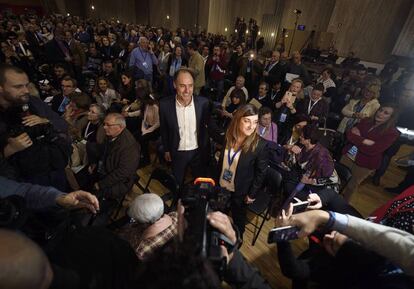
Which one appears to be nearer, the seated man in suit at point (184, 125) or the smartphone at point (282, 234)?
the smartphone at point (282, 234)

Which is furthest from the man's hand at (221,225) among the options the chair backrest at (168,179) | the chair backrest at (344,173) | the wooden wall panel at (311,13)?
the wooden wall panel at (311,13)

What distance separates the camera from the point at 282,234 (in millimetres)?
1124

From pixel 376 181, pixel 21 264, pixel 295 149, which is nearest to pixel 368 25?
pixel 376 181

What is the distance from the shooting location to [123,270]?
92 centimetres

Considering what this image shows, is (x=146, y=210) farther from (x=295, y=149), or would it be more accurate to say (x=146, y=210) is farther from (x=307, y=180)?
(x=295, y=149)

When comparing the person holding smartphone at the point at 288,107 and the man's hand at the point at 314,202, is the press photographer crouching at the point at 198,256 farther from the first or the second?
the person holding smartphone at the point at 288,107

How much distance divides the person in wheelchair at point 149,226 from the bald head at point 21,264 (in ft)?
2.42

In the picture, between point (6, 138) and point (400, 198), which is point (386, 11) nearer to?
point (400, 198)

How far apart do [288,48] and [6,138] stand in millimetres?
14277

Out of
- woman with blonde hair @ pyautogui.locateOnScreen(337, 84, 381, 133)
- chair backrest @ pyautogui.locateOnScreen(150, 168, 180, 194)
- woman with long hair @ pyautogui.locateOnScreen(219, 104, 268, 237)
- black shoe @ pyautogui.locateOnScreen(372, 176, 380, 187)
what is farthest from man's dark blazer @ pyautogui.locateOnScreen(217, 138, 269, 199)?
black shoe @ pyautogui.locateOnScreen(372, 176, 380, 187)

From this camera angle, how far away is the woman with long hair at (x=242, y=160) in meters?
2.03

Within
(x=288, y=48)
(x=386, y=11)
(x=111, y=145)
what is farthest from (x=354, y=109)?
(x=288, y=48)

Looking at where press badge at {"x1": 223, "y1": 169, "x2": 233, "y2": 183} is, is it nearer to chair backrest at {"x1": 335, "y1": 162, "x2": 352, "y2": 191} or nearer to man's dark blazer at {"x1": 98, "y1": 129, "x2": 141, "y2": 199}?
man's dark blazer at {"x1": 98, "y1": 129, "x2": 141, "y2": 199}

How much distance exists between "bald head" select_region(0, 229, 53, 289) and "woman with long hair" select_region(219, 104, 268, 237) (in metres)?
1.55
